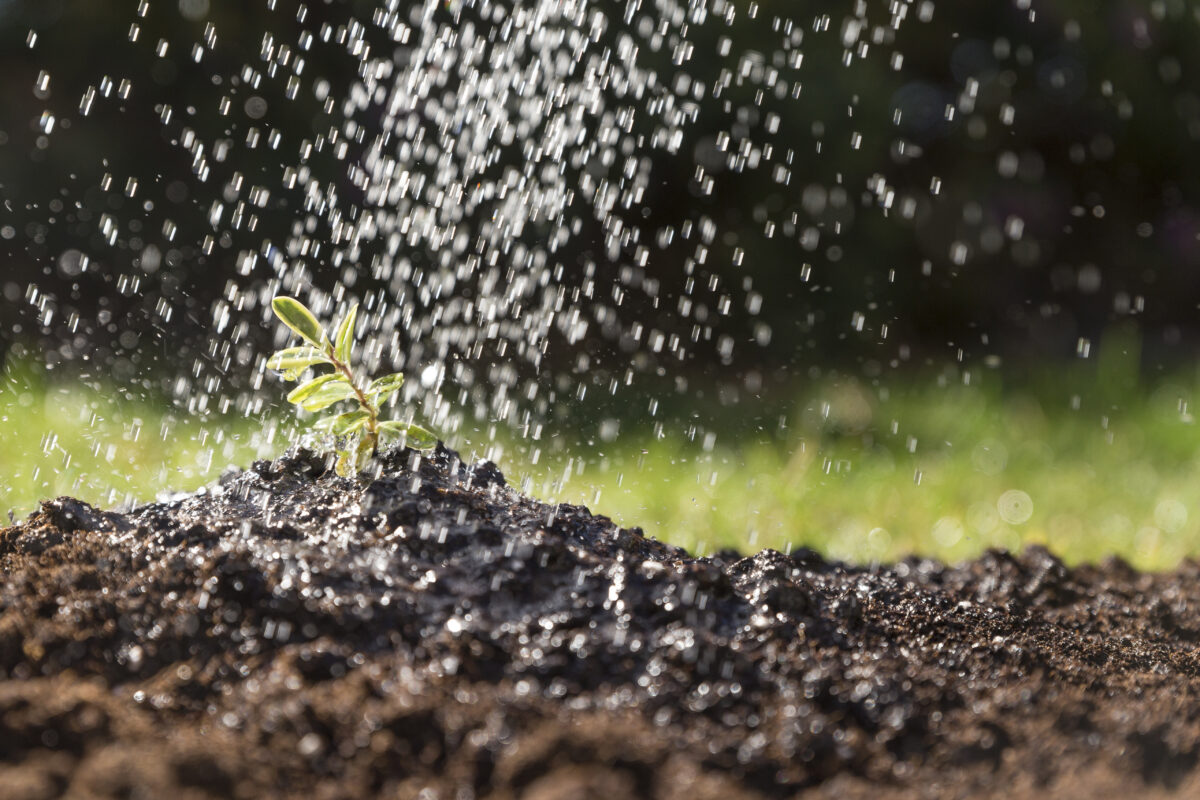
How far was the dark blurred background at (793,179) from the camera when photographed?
5.14m

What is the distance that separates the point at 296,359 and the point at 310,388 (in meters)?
0.06

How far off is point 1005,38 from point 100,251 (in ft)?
16.3

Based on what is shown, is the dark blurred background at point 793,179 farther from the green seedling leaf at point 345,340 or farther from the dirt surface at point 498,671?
the dirt surface at point 498,671

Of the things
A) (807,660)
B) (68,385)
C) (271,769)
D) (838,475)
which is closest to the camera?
(271,769)

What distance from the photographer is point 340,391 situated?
190 centimetres

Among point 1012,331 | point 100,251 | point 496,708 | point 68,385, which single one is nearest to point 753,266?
point 1012,331

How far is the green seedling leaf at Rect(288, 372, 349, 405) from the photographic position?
6.14ft

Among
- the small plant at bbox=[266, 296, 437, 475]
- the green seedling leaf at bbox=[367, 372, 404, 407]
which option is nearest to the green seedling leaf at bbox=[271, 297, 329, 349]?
the small plant at bbox=[266, 296, 437, 475]

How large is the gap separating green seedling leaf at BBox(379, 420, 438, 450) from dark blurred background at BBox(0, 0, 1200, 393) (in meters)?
3.24

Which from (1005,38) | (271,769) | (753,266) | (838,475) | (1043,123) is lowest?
(271,769)

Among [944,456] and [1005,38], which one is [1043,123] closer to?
[1005,38]

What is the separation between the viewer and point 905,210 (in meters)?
5.34

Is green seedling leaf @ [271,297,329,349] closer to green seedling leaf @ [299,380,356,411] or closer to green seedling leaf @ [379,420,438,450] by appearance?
green seedling leaf @ [299,380,356,411]

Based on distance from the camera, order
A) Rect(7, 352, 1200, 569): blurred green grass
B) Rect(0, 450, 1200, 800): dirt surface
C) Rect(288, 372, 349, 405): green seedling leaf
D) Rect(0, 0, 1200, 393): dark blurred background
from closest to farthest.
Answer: Rect(0, 450, 1200, 800): dirt surface
Rect(288, 372, 349, 405): green seedling leaf
Rect(7, 352, 1200, 569): blurred green grass
Rect(0, 0, 1200, 393): dark blurred background
